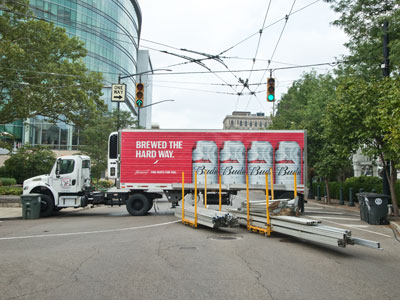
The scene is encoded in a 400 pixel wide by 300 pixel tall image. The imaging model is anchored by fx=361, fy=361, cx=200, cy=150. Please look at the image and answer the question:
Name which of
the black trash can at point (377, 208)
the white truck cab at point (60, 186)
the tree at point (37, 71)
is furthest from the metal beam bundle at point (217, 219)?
the tree at point (37, 71)

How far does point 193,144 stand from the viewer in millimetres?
15758

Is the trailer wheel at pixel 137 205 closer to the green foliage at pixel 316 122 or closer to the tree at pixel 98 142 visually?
the green foliage at pixel 316 122

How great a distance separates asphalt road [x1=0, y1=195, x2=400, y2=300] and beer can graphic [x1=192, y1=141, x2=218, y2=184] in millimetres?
4996

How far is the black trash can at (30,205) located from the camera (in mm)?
14633

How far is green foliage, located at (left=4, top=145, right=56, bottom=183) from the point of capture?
112 feet

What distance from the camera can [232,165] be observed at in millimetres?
15641

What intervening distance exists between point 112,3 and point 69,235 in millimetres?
56246

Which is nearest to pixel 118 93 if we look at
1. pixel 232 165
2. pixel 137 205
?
pixel 137 205

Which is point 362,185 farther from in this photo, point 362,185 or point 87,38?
point 87,38

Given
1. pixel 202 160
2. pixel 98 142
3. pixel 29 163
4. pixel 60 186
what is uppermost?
pixel 98 142

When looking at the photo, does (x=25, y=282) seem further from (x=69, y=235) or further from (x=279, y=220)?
(x=279, y=220)

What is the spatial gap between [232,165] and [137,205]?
14.9 feet

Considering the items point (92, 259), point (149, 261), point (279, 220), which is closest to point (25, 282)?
point (92, 259)

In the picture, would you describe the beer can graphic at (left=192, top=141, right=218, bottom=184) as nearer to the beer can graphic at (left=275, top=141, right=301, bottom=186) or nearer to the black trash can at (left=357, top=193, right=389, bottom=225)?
the beer can graphic at (left=275, top=141, right=301, bottom=186)
